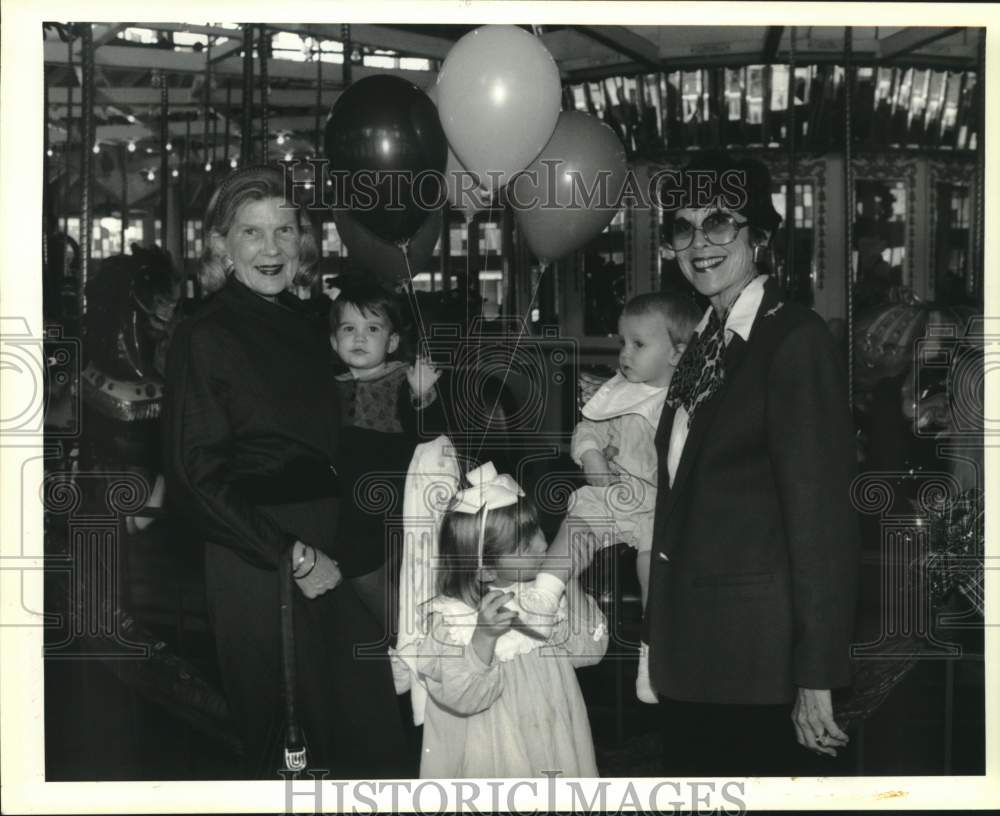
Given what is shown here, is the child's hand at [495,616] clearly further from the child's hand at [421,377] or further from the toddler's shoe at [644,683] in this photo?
the child's hand at [421,377]

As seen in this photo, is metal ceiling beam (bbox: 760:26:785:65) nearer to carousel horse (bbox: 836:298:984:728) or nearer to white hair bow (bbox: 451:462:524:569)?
carousel horse (bbox: 836:298:984:728)

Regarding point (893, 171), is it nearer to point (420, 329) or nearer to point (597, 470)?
point (597, 470)

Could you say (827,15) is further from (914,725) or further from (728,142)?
(728,142)

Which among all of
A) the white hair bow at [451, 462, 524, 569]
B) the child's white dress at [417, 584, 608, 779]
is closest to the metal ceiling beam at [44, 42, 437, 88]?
the white hair bow at [451, 462, 524, 569]

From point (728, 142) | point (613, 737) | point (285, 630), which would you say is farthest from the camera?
point (728, 142)

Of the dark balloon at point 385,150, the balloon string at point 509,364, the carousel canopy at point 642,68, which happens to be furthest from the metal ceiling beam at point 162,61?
the dark balloon at point 385,150

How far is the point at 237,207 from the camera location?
2.45m

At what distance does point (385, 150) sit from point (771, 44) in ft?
6.50

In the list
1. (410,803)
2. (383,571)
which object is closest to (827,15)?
(383,571)

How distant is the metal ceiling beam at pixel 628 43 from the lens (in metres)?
3.61

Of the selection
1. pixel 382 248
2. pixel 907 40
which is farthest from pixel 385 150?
pixel 907 40

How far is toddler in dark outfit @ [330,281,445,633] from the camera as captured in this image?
251 centimetres

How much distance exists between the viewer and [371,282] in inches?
100

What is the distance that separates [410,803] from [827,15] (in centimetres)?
199
